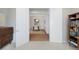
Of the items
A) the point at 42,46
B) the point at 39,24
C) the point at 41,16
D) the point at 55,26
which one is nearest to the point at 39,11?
the point at 41,16

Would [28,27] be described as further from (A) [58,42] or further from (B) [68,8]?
(B) [68,8]

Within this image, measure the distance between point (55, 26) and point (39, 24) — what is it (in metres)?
0.24

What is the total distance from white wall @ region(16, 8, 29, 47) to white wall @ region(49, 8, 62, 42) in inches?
14.3

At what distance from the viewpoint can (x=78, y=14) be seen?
5.52ft

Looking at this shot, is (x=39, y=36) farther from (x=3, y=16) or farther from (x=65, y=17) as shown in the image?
(x=3, y=16)

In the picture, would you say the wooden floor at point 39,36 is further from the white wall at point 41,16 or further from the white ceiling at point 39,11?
the white ceiling at point 39,11

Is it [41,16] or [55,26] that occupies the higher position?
[41,16]

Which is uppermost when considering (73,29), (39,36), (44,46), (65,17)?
(65,17)

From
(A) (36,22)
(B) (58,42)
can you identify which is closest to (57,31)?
(B) (58,42)

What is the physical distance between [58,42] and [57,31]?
0.54 feet

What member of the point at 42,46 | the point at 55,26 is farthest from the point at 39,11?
the point at 42,46

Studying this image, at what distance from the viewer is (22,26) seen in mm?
1736

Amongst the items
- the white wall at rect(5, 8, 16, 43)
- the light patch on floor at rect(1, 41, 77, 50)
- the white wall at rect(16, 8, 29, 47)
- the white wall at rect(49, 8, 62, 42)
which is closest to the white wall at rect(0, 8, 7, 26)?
the white wall at rect(5, 8, 16, 43)
